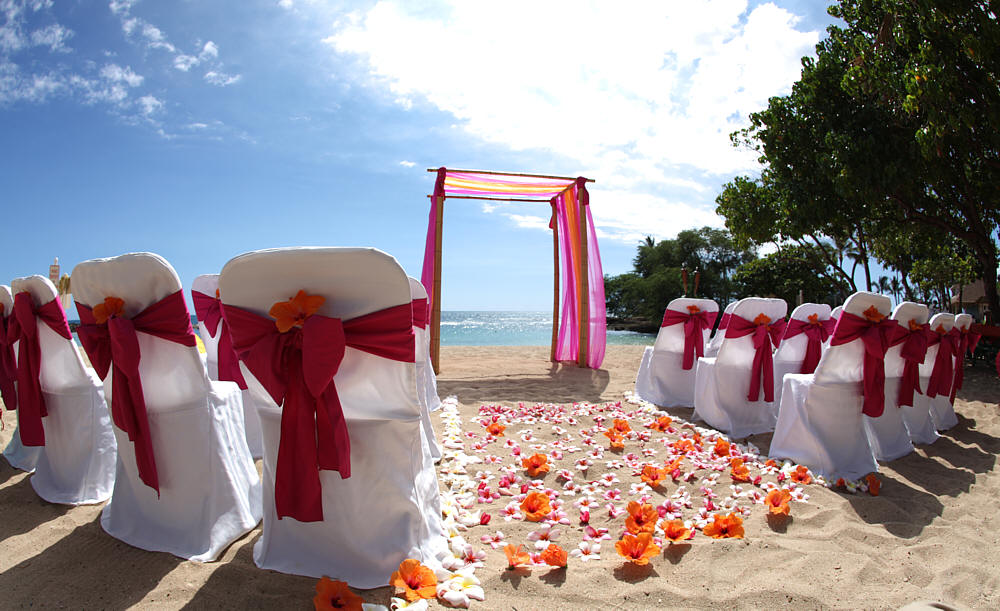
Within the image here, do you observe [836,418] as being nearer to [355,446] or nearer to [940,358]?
[940,358]

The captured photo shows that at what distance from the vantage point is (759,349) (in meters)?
3.84

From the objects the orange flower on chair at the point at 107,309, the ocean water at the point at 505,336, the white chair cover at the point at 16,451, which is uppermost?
the orange flower on chair at the point at 107,309

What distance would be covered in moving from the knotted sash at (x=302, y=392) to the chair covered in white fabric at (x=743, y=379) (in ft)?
10.1

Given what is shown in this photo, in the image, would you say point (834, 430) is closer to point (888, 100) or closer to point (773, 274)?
point (888, 100)

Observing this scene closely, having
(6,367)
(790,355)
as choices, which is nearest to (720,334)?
(790,355)

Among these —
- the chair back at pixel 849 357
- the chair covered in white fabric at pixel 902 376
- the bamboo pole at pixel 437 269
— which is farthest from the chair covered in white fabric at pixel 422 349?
the bamboo pole at pixel 437 269

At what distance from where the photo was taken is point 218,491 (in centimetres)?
195

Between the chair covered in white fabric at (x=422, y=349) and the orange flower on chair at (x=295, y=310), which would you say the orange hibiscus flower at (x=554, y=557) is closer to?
the chair covered in white fabric at (x=422, y=349)

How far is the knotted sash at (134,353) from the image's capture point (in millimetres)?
1806

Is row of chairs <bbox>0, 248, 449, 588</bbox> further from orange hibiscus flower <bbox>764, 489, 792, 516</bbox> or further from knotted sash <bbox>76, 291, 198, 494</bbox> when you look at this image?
orange hibiscus flower <bbox>764, 489, 792, 516</bbox>

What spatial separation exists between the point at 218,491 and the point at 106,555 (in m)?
0.40

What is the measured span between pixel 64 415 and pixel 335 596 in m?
1.93

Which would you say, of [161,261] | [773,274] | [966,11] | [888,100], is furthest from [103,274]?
[773,274]

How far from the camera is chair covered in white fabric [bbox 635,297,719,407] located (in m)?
4.67
